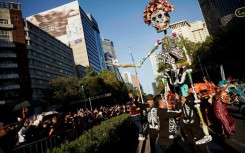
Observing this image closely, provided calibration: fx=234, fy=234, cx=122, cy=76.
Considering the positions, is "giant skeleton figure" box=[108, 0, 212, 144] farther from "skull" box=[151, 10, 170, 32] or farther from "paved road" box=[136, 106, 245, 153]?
"paved road" box=[136, 106, 245, 153]

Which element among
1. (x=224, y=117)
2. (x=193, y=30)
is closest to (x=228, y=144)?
(x=224, y=117)

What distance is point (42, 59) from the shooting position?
66250 millimetres

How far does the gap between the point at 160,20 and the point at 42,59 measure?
57.6 metres

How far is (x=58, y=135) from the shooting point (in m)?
9.21

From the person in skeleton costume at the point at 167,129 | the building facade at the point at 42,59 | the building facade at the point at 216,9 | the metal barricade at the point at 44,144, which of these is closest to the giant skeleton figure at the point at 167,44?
the metal barricade at the point at 44,144

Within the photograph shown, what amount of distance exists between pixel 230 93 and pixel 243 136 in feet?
42.9

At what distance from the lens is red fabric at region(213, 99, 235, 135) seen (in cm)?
819

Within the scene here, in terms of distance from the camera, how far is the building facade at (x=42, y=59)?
192ft

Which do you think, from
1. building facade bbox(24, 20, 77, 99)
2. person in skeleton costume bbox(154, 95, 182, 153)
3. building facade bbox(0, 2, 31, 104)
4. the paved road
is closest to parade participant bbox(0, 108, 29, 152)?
person in skeleton costume bbox(154, 95, 182, 153)

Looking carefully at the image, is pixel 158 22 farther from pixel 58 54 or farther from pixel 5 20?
pixel 58 54

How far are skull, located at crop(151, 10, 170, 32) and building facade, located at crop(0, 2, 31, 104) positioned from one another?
1673 inches

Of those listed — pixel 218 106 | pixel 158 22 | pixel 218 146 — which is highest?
pixel 158 22

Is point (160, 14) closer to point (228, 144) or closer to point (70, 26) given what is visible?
point (228, 144)

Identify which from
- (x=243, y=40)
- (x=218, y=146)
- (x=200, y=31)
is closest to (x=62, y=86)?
(x=243, y=40)
